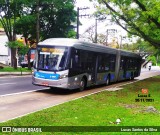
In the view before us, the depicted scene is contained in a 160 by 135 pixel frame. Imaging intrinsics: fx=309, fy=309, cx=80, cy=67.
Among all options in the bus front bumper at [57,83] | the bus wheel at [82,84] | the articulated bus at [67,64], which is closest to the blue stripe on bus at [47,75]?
the articulated bus at [67,64]

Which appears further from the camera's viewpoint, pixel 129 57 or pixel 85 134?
pixel 129 57

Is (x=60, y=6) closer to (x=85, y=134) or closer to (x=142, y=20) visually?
(x=142, y=20)

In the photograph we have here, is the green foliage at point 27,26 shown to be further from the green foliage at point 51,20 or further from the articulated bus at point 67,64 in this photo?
the articulated bus at point 67,64

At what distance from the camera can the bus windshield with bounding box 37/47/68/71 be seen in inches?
676

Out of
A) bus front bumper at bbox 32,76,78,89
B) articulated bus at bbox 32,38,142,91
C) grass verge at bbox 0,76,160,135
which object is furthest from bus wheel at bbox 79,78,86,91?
grass verge at bbox 0,76,160,135

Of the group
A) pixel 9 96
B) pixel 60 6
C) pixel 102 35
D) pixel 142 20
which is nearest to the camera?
pixel 9 96

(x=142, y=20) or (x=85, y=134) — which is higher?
(x=142, y=20)

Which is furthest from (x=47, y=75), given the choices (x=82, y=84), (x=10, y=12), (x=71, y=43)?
(x=10, y=12)

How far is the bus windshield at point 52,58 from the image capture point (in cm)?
1717

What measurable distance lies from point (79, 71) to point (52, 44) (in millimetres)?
2385

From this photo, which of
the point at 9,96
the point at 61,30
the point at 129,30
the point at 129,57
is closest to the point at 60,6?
the point at 61,30

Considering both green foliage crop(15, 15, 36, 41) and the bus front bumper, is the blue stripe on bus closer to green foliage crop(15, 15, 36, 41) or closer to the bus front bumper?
the bus front bumper

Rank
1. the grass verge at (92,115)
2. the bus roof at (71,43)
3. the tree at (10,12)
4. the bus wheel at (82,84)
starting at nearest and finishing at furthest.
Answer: the grass verge at (92,115)
the bus roof at (71,43)
the bus wheel at (82,84)
the tree at (10,12)

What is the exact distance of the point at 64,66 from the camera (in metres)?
17.2
